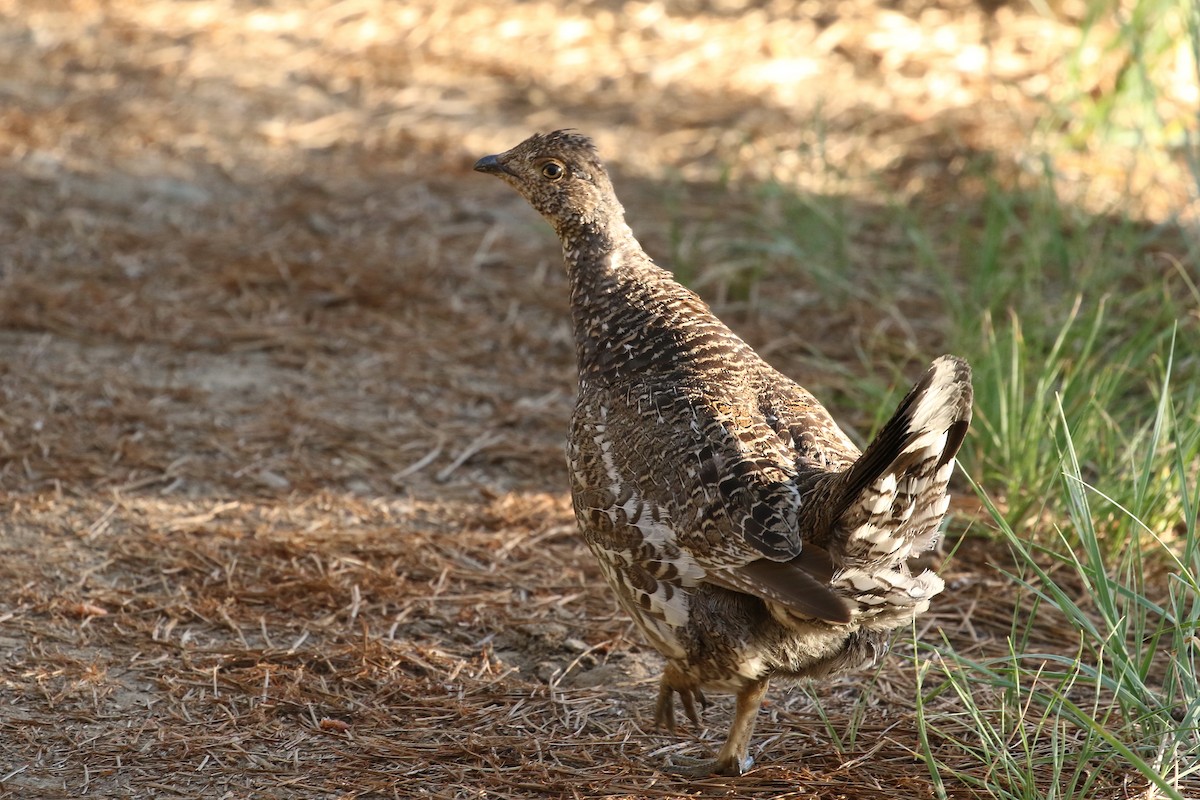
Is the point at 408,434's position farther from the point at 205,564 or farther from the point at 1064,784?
the point at 1064,784

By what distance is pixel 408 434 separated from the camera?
571 cm

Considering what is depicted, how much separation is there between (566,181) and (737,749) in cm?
197

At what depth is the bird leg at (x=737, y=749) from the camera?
3637 millimetres

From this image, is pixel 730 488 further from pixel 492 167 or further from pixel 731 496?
pixel 492 167

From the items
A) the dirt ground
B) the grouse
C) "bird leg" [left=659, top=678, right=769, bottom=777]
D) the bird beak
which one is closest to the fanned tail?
the grouse

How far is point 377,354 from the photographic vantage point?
6340 mm

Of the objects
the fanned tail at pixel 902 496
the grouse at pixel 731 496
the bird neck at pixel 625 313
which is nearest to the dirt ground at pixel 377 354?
the grouse at pixel 731 496

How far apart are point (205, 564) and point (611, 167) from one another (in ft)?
14.8

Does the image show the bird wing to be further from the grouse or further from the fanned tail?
the fanned tail

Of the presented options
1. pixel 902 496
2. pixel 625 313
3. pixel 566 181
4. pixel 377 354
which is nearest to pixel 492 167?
pixel 566 181

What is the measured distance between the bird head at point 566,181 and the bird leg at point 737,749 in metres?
1.64

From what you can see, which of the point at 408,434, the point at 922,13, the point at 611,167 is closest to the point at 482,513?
the point at 408,434

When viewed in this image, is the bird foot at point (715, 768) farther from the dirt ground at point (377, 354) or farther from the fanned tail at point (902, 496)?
the fanned tail at point (902, 496)

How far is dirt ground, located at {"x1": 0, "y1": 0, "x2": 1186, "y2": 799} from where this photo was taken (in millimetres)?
3779
